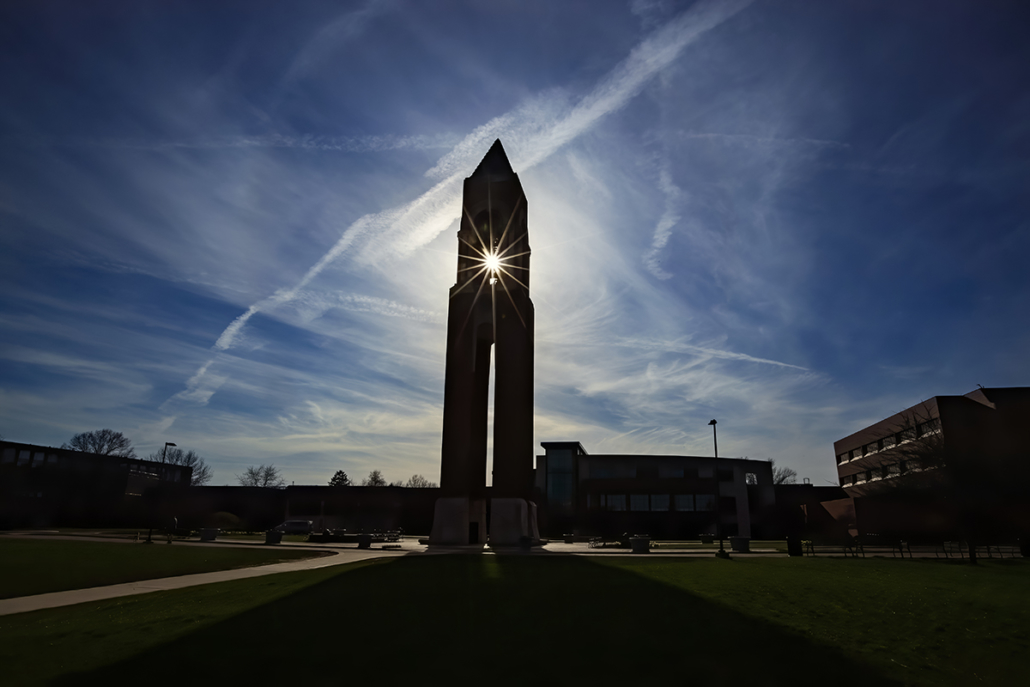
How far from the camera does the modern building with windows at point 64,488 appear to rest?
59.9 metres

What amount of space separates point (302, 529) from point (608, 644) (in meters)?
Answer: 57.4

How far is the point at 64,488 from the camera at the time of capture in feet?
213

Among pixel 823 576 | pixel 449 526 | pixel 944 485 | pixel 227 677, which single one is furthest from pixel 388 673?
pixel 449 526

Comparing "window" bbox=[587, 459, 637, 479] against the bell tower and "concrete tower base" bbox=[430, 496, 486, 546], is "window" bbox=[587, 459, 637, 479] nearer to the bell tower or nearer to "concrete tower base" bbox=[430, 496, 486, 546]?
the bell tower

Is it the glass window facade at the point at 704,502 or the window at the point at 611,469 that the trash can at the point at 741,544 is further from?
the window at the point at 611,469

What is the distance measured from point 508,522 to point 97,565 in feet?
95.6

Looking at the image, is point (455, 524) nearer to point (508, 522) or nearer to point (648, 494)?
point (508, 522)

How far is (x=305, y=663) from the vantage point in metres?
6.97

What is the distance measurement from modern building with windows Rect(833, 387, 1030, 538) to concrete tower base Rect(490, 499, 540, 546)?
2593 centimetres

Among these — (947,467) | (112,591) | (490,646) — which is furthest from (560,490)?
(490,646)

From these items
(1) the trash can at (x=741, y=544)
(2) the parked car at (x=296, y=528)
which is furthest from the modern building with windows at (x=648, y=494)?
(1) the trash can at (x=741, y=544)

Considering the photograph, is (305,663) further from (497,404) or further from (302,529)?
(302,529)

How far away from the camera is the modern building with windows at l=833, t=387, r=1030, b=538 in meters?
28.2

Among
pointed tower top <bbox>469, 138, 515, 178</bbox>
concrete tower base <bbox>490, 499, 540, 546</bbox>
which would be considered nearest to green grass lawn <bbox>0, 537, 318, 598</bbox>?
concrete tower base <bbox>490, 499, 540, 546</bbox>
